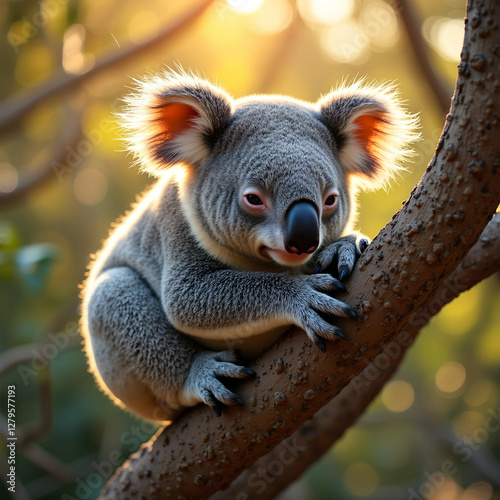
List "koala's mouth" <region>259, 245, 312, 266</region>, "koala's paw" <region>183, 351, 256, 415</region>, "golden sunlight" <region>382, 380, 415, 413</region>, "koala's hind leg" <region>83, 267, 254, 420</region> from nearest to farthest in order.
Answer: "koala's mouth" <region>259, 245, 312, 266</region> → "koala's paw" <region>183, 351, 256, 415</region> → "koala's hind leg" <region>83, 267, 254, 420</region> → "golden sunlight" <region>382, 380, 415, 413</region>

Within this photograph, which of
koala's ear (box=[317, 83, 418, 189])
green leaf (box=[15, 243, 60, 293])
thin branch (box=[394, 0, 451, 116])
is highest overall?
thin branch (box=[394, 0, 451, 116])

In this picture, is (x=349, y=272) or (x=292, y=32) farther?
(x=292, y=32)

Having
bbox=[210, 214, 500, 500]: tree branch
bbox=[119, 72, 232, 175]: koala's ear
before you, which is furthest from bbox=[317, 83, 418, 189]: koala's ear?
bbox=[210, 214, 500, 500]: tree branch

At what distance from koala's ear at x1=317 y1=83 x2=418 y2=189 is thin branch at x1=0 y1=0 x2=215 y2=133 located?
302 cm

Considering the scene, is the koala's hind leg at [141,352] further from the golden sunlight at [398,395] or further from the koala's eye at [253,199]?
the golden sunlight at [398,395]

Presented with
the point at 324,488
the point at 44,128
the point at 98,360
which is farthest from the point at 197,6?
the point at 324,488

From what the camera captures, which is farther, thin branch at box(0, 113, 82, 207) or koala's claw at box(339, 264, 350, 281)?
thin branch at box(0, 113, 82, 207)

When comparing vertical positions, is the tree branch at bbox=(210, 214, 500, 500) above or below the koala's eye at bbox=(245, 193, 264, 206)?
below

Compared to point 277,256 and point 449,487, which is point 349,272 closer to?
point 277,256

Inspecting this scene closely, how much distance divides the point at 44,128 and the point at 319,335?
32.1ft

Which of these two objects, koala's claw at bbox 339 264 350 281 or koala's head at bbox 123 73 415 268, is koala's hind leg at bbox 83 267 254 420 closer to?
koala's head at bbox 123 73 415 268

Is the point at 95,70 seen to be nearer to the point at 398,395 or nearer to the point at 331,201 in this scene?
the point at 331,201

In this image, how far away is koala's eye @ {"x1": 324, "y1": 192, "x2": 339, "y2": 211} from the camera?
2.46 metres

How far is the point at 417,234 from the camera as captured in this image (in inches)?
77.2
